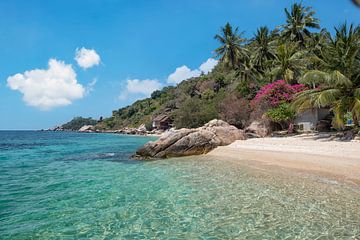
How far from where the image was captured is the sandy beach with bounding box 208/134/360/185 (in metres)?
11.8

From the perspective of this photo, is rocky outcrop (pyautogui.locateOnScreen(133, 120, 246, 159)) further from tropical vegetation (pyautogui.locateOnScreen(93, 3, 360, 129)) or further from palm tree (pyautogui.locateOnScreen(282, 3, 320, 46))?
palm tree (pyautogui.locateOnScreen(282, 3, 320, 46))

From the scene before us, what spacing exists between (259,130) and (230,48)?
17991mm

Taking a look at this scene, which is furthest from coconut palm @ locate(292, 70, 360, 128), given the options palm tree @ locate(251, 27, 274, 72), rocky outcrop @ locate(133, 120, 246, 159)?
palm tree @ locate(251, 27, 274, 72)

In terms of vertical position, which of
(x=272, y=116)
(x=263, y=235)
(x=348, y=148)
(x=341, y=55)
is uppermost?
(x=341, y=55)

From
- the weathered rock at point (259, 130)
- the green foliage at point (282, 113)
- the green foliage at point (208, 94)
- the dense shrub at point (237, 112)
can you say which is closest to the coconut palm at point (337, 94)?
the green foliage at point (282, 113)

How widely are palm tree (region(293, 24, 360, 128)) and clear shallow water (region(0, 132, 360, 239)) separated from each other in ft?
31.0

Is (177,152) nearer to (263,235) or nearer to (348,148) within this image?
(348,148)

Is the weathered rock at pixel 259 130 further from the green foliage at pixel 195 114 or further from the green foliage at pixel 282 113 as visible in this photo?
the green foliage at pixel 195 114

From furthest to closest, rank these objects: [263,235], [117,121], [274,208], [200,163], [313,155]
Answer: [117,121]
[200,163]
[313,155]
[274,208]
[263,235]

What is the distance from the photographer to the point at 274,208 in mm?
7758

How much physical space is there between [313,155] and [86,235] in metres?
12.3

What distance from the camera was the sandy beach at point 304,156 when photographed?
11836 millimetres

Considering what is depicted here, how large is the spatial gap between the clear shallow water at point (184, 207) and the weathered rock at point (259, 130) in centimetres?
1433

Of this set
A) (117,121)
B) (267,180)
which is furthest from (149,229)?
(117,121)
